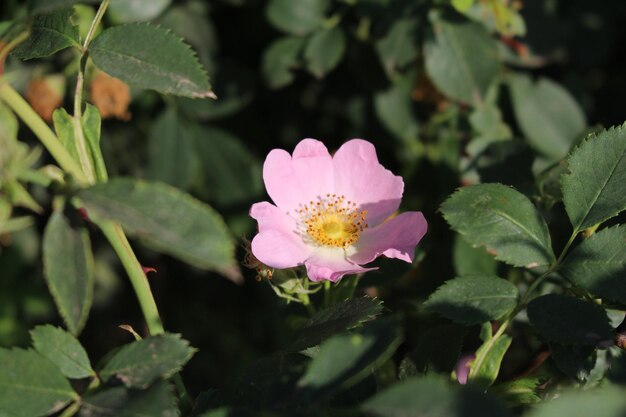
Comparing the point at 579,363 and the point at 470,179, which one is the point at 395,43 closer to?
the point at 470,179

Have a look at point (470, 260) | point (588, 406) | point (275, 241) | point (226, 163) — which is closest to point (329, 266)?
point (275, 241)

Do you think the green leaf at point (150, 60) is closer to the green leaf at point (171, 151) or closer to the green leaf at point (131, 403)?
the green leaf at point (131, 403)

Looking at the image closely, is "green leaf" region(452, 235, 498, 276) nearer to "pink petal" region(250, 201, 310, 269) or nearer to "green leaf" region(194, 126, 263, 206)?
"pink petal" region(250, 201, 310, 269)

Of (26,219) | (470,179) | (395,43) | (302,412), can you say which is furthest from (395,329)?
(395,43)

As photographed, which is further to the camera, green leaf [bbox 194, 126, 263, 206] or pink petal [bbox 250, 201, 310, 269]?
green leaf [bbox 194, 126, 263, 206]

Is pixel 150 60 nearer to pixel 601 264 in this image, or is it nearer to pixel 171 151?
pixel 601 264

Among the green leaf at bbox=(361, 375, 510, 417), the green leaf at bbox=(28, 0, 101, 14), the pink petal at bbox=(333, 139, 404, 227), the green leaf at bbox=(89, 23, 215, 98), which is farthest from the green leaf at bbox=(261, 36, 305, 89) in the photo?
the green leaf at bbox=(361, 375, 510, 417)

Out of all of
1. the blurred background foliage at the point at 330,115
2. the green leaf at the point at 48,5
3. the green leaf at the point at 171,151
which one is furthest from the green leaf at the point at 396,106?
the green leaf at the point at 48,5
